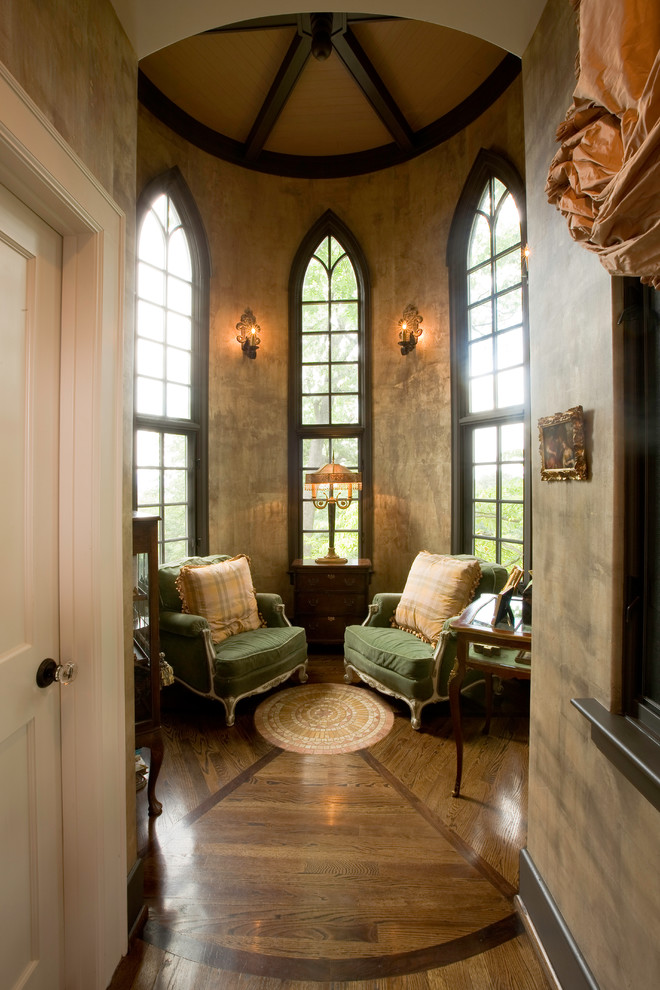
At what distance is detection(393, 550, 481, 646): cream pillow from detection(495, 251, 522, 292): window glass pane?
2195 mm

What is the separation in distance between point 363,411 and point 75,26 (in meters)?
3.52

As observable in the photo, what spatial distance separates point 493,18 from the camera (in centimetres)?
166

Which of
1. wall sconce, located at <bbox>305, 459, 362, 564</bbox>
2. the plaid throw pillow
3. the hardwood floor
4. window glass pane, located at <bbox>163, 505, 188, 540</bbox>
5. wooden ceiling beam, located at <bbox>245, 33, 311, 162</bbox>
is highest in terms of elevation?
wooden ceiling beam, located at <bbox>245, 33, 311, 162</bbox>

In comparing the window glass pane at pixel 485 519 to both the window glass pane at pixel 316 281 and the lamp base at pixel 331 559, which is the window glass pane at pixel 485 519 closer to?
the lamp base at pixel 331 559

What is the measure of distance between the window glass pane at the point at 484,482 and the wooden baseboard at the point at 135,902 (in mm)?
3261

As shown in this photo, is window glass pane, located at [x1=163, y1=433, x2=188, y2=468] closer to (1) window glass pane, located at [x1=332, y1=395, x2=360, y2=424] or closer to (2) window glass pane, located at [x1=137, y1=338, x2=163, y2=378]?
(2) window glass pane, located at [x1=137, y1=338, x2=163, y2=378]

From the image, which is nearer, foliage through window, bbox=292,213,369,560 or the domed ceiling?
the domed ceiling

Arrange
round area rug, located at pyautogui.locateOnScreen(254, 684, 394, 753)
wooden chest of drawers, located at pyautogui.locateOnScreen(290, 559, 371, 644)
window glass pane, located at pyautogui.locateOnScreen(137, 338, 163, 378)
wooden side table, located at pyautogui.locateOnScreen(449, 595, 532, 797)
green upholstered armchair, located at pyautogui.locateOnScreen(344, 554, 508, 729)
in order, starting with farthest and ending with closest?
wooden chest of drawers, located at pyautogui.locateOnScreen(290, 559, 371, 644) < window glass pane, located at pyautogui.locateOnScreen(137, 338, 163, 378) < green upholstered armchair, located at pyautogui.locateOnScreen(344, 554, 508, 729) < round area rug, located at pyautogui.locateOnScreen(254, 684, 394, 753) < wooden side table, located at pyautogui.locateOnScreen(449, 595, 532, 797)

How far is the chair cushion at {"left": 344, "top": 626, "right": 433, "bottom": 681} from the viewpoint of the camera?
2.93m

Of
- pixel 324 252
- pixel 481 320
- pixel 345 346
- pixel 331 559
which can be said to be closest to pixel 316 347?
pixel 345 346

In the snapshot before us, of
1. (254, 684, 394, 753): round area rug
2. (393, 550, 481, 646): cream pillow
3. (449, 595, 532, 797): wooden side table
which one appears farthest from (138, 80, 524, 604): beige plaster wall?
(449, 595, 532, 797): wooden side table

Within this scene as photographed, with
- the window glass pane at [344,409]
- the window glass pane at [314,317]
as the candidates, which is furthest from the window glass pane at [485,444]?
the window glass pane at [314,317]

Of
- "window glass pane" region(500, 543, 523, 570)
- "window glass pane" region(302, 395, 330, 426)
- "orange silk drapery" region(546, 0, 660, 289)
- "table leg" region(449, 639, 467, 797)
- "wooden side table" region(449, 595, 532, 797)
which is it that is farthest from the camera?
"window glass pane" region(302, 395, 330, 426)

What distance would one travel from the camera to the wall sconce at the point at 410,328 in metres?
4.31
